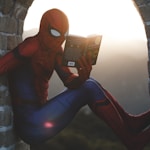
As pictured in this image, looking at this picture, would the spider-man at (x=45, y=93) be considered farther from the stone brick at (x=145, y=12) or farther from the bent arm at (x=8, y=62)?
the stone brick at (x=145, y=12)

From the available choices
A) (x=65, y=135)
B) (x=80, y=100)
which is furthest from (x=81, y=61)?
(x=65, y=135)

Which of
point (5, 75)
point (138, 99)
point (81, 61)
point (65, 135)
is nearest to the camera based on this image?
point (81, 61)

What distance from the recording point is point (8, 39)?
1.94 m

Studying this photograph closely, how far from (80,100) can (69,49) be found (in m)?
0.26

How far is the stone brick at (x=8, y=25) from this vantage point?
191 centimetres

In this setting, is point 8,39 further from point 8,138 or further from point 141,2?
point 141,2

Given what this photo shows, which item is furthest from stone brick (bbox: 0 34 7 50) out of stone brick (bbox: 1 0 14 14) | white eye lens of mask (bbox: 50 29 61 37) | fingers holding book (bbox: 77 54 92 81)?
fingers holding book (bbox: 77 54 92 81)

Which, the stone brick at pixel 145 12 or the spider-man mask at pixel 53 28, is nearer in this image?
the stone brick at pixel 145 12

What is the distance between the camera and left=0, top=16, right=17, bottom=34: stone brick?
1909mm

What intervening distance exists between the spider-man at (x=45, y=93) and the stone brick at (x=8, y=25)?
0.09 m

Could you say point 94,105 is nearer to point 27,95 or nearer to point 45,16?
point 27,95

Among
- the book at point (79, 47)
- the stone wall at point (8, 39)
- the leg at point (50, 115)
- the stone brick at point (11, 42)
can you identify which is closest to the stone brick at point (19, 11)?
the stone wall at point (8, 39)

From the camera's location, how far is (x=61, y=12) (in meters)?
1.94

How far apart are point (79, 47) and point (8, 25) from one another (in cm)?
36
